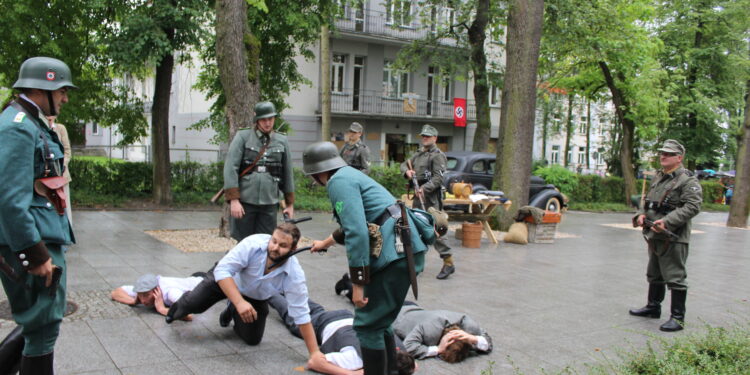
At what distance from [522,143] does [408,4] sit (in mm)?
11576

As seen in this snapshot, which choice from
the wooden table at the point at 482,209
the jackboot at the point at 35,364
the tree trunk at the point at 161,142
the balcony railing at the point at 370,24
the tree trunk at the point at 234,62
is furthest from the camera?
the balcony railing at the point at 370,24

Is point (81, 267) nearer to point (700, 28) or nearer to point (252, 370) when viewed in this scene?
point (252, 370)

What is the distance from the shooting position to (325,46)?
17.7m

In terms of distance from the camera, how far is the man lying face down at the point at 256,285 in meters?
4.34

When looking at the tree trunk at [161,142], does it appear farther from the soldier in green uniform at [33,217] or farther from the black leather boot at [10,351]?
the soldier in green uniform at [33,217]

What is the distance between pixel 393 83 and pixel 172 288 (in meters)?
25.4

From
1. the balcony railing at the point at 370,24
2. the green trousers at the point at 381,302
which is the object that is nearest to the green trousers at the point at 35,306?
the green trousers at the point at 381,302

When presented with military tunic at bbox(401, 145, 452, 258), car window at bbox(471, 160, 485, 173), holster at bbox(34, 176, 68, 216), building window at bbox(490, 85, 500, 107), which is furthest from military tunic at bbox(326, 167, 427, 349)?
building window at bbox(490, 85, 500, 107)

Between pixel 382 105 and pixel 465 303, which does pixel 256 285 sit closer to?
pixel 465 303

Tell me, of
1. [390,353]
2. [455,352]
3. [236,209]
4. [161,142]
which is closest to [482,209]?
[236,209]

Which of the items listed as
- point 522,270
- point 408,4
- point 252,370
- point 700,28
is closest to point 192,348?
point 252,370

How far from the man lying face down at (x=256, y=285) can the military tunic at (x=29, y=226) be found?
1.28m

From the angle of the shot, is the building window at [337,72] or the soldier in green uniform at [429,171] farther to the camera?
the building window at [337,72]

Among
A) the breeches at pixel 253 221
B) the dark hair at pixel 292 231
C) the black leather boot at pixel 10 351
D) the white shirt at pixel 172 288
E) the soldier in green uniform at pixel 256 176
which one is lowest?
the white shirt at pixel 172 288
